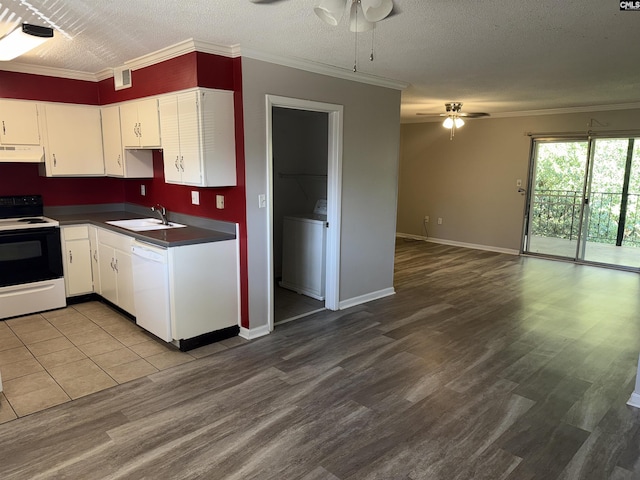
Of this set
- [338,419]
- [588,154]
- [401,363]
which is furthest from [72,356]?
[588,154]

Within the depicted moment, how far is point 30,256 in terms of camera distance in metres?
4.07

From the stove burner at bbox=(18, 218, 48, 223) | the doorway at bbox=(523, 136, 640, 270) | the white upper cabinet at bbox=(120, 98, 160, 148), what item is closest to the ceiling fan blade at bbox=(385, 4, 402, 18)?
the white upper cabinet at bbox=(120, 98, 160, 148)

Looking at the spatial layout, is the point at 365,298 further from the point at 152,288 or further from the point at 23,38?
the point at 23,38

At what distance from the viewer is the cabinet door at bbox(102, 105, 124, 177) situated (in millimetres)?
4375

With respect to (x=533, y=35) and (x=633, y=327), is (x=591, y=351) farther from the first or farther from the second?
(x=533, y=35)

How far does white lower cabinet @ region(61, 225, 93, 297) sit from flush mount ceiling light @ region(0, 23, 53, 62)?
1.72m

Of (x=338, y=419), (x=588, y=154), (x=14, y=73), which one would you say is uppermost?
(x=14, y=73)

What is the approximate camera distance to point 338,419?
8.44 feet

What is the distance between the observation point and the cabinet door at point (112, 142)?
14.4 ft

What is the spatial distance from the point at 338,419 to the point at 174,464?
94 cm

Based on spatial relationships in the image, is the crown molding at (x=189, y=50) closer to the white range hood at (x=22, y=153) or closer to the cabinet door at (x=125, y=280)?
the white range hood at (x=22, y=153)

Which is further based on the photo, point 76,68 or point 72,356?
point 76,68

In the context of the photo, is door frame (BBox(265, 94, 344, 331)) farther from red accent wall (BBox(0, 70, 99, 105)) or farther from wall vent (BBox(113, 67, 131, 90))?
red accent wall (BBox(0, 70, 99, 105))

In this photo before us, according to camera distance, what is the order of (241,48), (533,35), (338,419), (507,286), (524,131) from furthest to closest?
1. (524,131)
2. (507,286)
3. (241,48)
4. (533,35)
5. (338,419)
